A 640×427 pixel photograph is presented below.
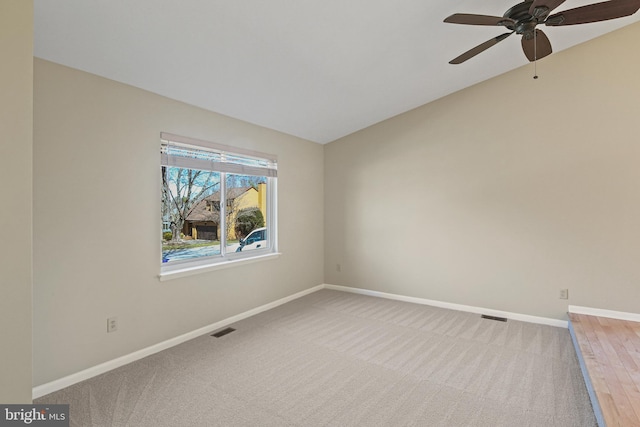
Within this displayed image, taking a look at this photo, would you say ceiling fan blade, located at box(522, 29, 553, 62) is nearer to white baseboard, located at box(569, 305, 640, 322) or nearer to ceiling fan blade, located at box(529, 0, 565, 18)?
ceiling fan blade, located at box(529, 0, 565, 18)

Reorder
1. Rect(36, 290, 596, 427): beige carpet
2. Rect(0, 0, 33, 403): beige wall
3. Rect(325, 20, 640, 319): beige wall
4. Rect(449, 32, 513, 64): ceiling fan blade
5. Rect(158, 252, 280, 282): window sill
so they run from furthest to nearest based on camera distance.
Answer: Rect(325, 20, 640, 319): beige wall → Rect(158, 252, 280, 282): window sill → Rect(449, 32, 513, 64): ceiling fan blade → Rect(36, 290, 596, 427): beige carpet → Rect(0, 0, 33, 403): beige wall

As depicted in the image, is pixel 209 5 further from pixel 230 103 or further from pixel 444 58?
pixel 444 58

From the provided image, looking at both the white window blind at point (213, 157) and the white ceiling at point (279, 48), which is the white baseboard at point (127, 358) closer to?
the white window blind at point (213, 157)

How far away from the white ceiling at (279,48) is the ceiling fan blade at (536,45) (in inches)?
18.2

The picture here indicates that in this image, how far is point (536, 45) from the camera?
7.96ft

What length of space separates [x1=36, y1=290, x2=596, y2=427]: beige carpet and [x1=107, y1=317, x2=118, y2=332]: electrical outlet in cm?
33

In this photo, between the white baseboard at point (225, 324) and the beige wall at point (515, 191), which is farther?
the beige wall at point (515, 191)

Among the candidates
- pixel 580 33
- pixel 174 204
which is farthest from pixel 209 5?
pixel 580 33

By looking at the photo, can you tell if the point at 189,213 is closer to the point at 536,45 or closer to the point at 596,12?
the point at 536,45

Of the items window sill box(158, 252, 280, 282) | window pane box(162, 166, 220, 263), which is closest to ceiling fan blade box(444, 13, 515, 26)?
window pane box(162, 166, 220, 263)

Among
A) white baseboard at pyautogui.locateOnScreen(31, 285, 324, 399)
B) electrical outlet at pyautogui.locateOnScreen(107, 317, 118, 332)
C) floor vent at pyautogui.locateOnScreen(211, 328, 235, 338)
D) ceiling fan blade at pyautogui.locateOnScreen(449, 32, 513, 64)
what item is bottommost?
floor vent at pyautogui.locateOnScreen(211, 328, 235, 338)

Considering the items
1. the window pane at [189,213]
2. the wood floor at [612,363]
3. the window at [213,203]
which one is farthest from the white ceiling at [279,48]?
the wood floor at [612,363]

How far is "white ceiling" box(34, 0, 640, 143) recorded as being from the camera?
1.99 meters

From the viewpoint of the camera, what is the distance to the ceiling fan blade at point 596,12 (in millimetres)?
1854
